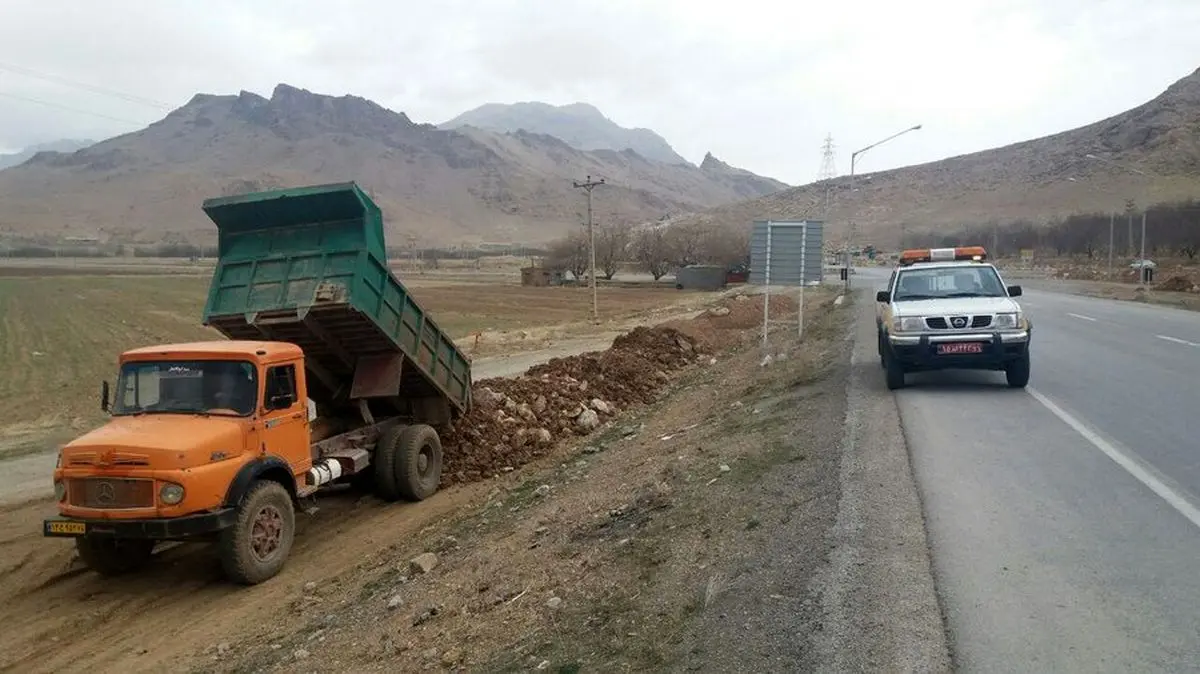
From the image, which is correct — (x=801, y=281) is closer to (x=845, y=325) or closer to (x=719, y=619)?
(x=845, y=325)

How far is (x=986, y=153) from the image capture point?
437ft

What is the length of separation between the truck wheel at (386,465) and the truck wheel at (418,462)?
4cm

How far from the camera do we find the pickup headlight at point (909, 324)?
11.7 meters

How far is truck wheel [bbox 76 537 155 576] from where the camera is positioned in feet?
29.0

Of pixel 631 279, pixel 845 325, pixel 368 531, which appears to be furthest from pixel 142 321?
pixel 631 279

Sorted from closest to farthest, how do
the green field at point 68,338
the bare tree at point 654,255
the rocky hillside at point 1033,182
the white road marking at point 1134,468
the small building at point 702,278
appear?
the white road marking at point 1134,468 < the green field at point 68,338 < the small building at point 702,278 < the bare tree at point 654,255 < the rocky hillside at point 1033,182

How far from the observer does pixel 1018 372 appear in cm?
1199

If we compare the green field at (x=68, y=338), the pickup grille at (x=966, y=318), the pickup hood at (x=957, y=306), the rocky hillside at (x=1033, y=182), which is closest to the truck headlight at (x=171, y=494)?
the pickup hood at (x=957, y=306)

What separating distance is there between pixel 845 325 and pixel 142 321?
29004mm

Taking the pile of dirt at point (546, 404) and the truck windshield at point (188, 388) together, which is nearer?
the truck windshield at point (188, 388)

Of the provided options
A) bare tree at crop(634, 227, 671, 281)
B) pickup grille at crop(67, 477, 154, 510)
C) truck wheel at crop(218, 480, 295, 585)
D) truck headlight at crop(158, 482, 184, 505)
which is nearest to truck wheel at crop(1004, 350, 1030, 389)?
truck wheel at crop(218, 480, 295, 585)

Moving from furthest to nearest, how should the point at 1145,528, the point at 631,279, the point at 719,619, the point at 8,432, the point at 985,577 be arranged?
the point at 631,279, the point at 8,432, the point at 1145,528, the point at 985,577, the point at 719,619

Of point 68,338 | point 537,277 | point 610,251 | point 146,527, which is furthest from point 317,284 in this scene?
point 610,251

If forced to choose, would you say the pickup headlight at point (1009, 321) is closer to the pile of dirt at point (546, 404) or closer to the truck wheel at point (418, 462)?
the pile of dirt at point (546, 404)
